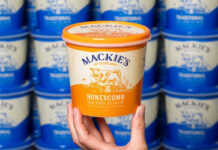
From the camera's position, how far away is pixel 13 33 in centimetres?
201

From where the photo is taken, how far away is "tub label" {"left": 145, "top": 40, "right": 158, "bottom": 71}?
2.01m

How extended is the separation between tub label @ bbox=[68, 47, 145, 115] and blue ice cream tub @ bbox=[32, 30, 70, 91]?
3.01 ft

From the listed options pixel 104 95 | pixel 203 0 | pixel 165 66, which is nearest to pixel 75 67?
pixel 104 95

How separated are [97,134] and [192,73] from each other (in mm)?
1051

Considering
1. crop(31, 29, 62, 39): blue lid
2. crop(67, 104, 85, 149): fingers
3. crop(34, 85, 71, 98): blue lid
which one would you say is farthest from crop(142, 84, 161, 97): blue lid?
crop(67, 104, 85, 149): fingers

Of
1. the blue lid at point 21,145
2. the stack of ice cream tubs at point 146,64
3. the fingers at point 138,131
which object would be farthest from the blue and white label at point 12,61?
the fingers at point 138,131

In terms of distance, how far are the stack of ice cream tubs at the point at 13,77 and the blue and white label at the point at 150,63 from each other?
58 cm

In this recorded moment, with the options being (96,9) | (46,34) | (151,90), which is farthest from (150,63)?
(46,34)

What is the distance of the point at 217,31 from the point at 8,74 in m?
1.00

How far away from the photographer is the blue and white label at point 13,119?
2.04m

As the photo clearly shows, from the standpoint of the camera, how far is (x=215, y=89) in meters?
2.00

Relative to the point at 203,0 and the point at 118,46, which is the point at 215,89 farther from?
the point at 118,46

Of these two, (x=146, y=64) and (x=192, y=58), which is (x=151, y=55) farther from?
(x=192, y=58)

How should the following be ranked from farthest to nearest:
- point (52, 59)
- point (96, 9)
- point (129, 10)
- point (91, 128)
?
point (96, 9) → point (52, 59) → point (129, 10) → point (91, 128)
